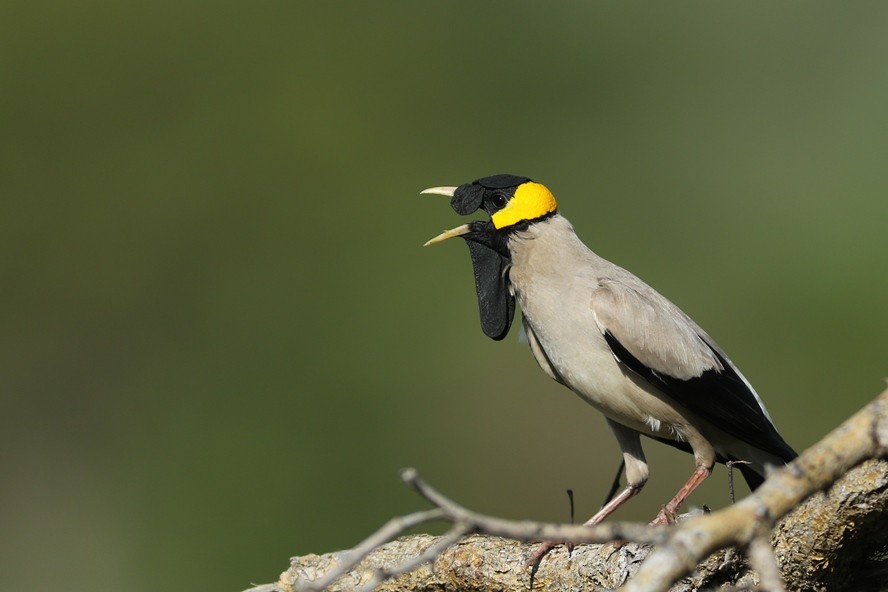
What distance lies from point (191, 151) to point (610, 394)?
35.6 feet

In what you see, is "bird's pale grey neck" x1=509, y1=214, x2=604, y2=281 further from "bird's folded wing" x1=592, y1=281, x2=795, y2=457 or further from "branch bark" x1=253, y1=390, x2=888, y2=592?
"branch bark" x1=253, y1=390, x2=888, y2=592

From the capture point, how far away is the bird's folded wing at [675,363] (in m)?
4.45

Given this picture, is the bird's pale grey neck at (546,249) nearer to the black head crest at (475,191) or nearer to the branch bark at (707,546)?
the black head crest at (475,191)

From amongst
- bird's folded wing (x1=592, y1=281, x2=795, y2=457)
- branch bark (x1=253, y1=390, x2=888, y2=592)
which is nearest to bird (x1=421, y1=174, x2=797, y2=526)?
bird's folded wing (x1=592, y1=281, x2=795, y2=457)

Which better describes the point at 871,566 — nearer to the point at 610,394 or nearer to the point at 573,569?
the point at 573,569

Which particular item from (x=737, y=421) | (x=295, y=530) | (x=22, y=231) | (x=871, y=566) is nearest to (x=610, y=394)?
(x=737, y=421)

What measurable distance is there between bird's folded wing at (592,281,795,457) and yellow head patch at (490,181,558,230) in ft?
1.54

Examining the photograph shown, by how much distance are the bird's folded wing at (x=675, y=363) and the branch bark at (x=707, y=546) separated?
2.56 ft

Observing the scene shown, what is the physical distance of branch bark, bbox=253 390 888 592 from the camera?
2.29 metres

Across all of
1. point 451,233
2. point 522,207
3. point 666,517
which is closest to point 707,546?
point 666,517

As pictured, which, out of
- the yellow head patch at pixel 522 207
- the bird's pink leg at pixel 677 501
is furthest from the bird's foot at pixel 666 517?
the yellow head patch at pixel 522 207

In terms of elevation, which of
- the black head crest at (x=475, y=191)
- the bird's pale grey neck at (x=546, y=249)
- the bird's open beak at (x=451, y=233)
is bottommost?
the bird's pale grey neck at (x=546, y=249)

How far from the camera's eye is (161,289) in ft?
42.9

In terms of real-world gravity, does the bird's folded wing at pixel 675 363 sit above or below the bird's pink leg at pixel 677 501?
above
